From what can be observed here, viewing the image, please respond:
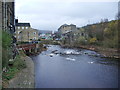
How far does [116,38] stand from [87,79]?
51.9 ft

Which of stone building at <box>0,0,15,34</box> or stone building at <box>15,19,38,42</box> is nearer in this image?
stone building at <box>0,0,15,34</box>

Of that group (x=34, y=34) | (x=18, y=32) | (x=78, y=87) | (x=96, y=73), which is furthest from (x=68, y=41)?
(x=78, y=87)

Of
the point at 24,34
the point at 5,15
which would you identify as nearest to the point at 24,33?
the point at 24,34

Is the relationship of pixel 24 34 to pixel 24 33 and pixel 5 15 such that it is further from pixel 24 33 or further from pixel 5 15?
pixel 5 15

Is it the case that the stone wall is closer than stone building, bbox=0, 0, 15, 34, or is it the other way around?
stone building, bbox=0, 0, 15, 34

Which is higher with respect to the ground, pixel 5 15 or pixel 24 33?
pixel 5 15

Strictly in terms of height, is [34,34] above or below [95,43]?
above

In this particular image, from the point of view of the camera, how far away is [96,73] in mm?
13039

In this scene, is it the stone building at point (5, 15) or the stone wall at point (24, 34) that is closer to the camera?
the stone building at point (5, 15)

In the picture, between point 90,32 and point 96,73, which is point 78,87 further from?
point 90,32

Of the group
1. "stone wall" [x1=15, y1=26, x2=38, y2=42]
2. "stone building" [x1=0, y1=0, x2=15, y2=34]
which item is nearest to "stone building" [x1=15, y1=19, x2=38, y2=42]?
"stone wall" [x1=15, y1=26, x2=38, y2=42]

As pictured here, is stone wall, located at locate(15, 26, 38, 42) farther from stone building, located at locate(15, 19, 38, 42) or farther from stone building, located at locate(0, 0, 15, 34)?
stone building, located at locate(0, 0, 15, 34)

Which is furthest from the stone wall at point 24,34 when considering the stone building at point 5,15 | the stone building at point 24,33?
the stone building at point 5,15

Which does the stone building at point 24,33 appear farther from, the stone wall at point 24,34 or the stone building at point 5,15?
the stone building at point 5,15
